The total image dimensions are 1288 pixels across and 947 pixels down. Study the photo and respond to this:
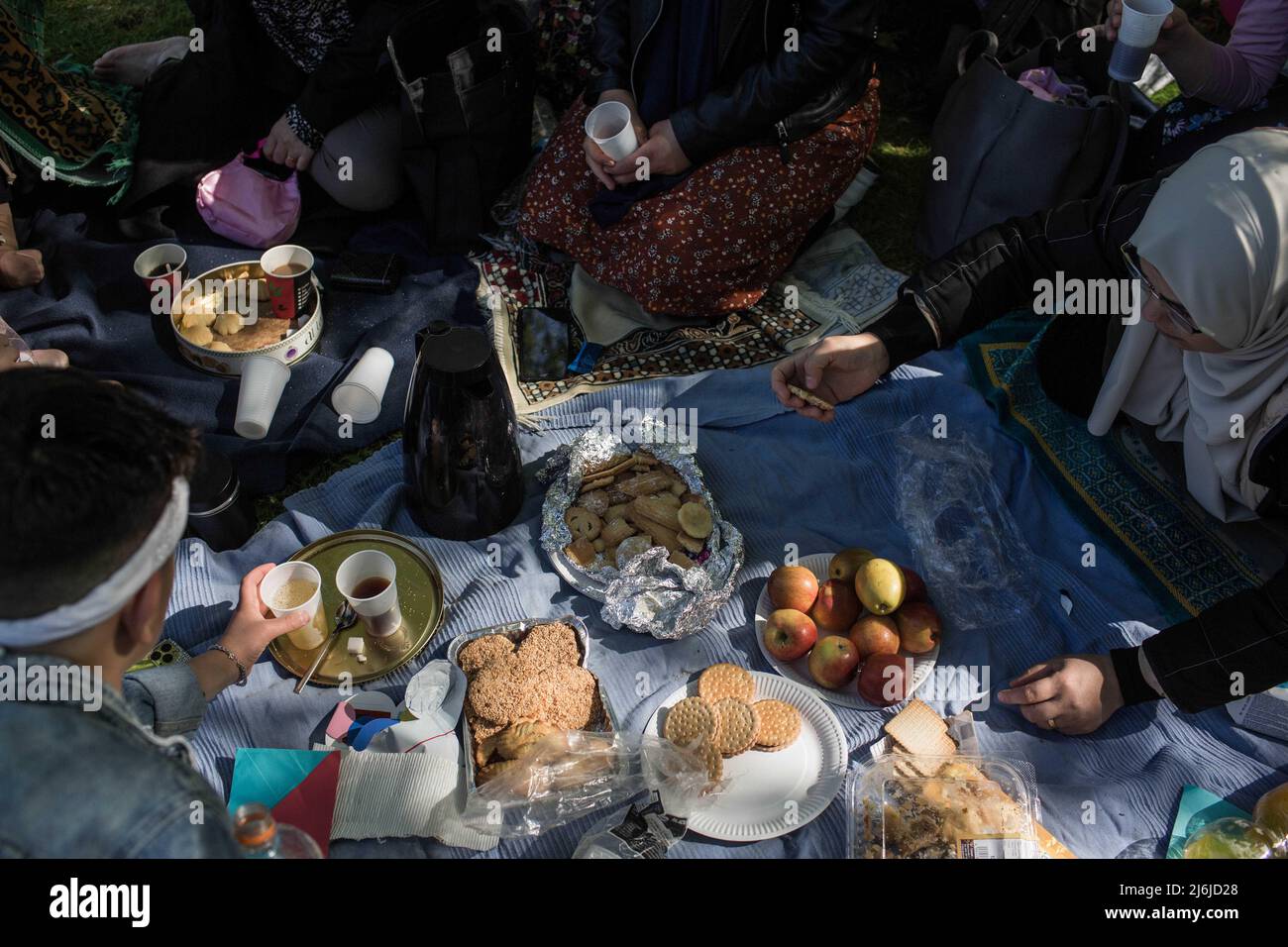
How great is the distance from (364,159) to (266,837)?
2.66m

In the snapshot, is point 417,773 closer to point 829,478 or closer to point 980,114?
point 829,478

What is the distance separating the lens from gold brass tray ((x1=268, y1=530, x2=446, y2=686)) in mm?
2195

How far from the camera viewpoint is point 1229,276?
1.96 metres

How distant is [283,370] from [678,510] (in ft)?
4.47

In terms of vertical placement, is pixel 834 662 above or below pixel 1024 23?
below

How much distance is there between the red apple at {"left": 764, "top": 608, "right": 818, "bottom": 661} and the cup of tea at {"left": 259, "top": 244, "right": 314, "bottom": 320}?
1841 millimetres

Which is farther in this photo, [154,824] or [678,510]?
[678,510]

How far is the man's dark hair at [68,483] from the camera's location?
3.95 feet

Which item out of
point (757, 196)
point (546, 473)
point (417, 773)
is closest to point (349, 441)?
point (546, 473)

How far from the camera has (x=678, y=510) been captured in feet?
8.01

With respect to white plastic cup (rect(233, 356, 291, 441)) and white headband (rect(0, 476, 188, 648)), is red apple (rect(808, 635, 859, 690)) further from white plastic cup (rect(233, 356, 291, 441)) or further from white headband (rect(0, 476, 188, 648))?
white plastic cup (rect(233, 356, 291, 441))

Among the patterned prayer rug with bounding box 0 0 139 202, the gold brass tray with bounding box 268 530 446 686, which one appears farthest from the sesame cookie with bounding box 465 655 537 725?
the patterned prayer rug with bounding box 0 0 139 202

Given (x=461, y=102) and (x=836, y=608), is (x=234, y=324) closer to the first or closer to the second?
(x=461, y=102)

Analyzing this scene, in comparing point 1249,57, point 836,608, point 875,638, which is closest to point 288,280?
point 836,608
